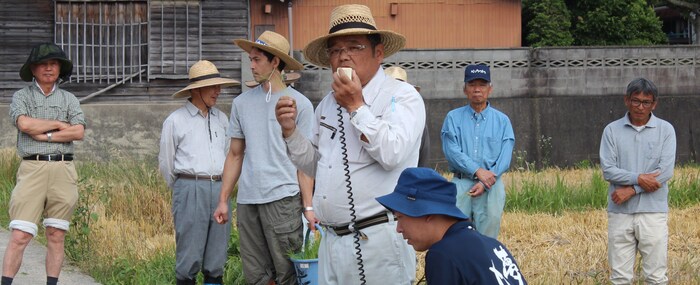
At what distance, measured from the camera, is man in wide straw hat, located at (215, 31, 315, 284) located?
25.2ft

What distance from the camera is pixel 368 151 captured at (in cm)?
498

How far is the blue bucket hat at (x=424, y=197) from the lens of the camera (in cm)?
437

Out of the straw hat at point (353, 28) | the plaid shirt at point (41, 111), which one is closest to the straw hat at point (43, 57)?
the plaid shirt at point (41, 111)

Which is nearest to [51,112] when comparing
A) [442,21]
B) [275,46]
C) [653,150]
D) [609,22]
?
[275,46]

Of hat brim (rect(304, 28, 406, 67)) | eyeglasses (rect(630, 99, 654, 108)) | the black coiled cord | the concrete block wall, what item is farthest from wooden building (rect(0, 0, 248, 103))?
the black coiled cord

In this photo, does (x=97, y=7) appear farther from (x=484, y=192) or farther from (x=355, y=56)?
(x=355, y=56)

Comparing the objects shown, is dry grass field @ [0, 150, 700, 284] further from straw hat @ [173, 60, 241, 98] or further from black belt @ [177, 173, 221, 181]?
straw hat @ [173, 60, 241, 98]

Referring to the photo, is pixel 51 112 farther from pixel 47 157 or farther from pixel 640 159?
pixel 640 159

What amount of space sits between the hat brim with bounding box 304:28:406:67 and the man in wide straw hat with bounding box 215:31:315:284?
5.86ft

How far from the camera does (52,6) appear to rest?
891 inches

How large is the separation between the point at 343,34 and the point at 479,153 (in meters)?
3.71

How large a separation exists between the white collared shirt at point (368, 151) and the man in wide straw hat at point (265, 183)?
230 cm

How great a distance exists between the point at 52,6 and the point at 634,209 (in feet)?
55.1

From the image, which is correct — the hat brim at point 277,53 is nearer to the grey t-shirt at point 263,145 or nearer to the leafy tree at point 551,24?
the grey t-shirt at point 263,145
